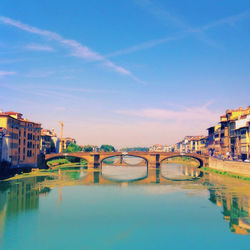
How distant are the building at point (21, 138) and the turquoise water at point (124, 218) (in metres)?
17.1

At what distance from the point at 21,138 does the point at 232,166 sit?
153ft

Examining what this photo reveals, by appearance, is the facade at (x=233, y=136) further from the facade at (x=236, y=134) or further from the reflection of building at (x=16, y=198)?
the reflection of building at (x=16, y=198)

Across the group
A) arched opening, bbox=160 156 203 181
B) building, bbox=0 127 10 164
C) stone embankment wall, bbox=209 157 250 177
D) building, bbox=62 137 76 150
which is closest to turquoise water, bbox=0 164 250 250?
stone embankment wall, bbox=209 157 250 177

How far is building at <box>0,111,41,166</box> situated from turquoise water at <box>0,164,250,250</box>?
17.1 m

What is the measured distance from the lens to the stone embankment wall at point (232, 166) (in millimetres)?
50634

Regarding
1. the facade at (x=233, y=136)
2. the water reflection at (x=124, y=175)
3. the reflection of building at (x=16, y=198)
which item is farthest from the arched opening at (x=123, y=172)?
the facade at (x=233, y=136)

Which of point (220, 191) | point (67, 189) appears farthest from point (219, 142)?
point (67, 189)

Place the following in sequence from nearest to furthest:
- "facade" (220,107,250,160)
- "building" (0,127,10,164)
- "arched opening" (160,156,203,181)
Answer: "building" (0,127,10,164) < "facade" (220,107,250,160) < "arched opening" (160,156,203,181)

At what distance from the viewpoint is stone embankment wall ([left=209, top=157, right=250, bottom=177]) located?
166 feet

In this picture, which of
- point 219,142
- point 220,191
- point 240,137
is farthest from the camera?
point 219,142

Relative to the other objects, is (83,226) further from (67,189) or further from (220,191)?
(220,191)

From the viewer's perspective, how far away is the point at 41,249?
63.2 ft

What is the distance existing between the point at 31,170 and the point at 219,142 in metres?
51.1

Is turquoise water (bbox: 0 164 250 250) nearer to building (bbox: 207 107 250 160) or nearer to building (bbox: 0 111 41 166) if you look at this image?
building (bbox: 0 111 41 166)
